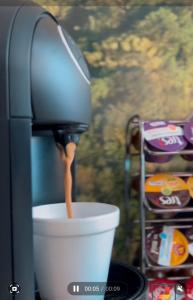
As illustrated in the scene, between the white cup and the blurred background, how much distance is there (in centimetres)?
54

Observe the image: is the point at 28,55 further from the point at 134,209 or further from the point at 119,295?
the point at 134,209

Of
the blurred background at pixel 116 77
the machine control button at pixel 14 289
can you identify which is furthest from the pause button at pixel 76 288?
the blurred background at pixel 116 77

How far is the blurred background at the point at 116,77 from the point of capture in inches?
46.0

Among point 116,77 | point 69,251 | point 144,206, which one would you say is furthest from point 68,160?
point 116,77

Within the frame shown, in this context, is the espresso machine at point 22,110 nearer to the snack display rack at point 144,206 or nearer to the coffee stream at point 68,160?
the coffee stream at point 68,160

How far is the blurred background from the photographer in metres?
1.17

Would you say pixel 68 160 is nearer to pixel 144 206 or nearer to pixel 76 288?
pixel 76 288

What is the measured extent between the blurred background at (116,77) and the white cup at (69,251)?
54cm

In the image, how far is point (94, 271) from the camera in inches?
24.2

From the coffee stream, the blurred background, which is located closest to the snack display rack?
the blurred background

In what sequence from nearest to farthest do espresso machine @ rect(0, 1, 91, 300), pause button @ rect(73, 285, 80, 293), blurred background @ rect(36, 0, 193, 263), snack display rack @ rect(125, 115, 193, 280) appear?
espresso machine @ rect(0, 1, 91, 300) → pause button @ rect(73, 285, 80, 293) → snack display rack @ rect(125, 115, 193, 280) → blurred background @ rect(36, 0, 193, 263)

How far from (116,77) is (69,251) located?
2.40ft

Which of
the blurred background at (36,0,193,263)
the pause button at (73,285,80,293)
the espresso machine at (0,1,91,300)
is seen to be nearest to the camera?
the espresso machine at (0,1,91,300)

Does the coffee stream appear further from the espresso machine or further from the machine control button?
the machine control button
